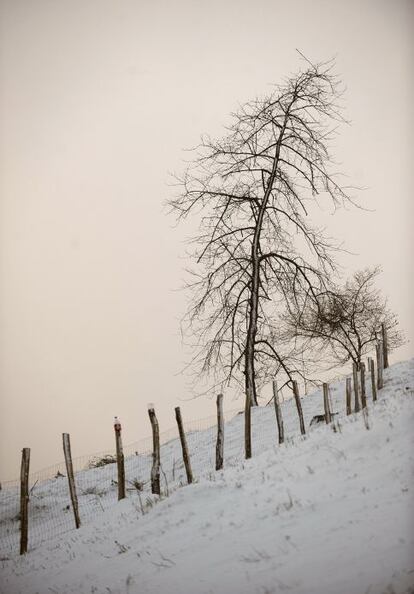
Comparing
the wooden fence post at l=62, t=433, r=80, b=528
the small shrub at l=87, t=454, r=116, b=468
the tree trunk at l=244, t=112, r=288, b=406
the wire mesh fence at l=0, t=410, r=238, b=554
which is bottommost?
the small shrub at l=87, t=454, r=116, b=468

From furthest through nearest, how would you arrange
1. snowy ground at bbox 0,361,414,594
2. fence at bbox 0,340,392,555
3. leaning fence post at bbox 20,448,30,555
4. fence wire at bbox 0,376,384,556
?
1. fence at bbox 0,340,392,555
2. fence wire at bbox 0,376,384,556
3. leaning fence post at bbox 20,448,30,555
4. snowy ground at bbox 0,361,414,594

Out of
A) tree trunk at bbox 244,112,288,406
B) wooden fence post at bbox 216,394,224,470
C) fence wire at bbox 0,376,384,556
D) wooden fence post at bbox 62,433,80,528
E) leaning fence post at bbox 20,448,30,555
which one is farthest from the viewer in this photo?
tree trunk at bbox 244,112,288,406

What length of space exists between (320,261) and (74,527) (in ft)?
41.7

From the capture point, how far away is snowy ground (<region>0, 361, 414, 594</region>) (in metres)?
5.38

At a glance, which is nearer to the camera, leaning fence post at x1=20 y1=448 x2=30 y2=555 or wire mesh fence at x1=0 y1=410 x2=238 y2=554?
leaning fence post at x1=20 y1=448 x2=30 y2=555

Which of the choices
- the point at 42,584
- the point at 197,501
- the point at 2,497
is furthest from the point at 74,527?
the point at 2,497

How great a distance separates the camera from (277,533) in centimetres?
647

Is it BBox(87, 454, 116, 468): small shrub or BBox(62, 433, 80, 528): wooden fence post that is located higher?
BBox(62, 433, 80, 528): wooden fence post

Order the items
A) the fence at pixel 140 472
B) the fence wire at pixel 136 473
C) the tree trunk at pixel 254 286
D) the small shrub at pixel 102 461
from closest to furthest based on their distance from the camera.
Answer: the fence wire at pixel 136 473 < the fence at pixel 140 472 < the tree trunk at pixel 254 286 < the small shrub at pixel 102 461

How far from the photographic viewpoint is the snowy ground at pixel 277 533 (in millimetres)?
5375

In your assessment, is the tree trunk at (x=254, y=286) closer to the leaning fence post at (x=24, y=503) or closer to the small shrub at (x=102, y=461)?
the small shrub at (x=102, y=461)

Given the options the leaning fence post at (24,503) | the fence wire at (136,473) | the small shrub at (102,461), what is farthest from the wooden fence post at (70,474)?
the small shrub at (102,461)

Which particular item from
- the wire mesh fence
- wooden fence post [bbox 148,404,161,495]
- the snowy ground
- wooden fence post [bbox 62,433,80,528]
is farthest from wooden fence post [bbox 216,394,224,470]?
wooden fence post [bbox 62,433,80,528]

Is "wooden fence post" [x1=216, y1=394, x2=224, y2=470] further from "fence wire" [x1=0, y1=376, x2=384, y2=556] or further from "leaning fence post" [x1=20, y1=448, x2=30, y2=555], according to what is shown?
"leaning fence post" [x1=20, y1=448, x2=30, y2=555]
